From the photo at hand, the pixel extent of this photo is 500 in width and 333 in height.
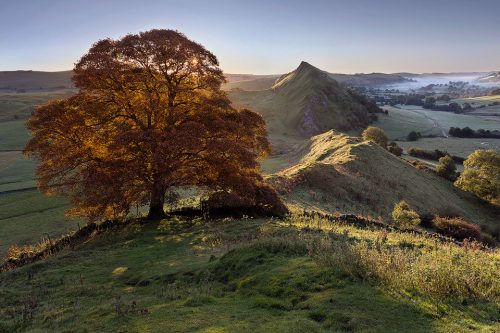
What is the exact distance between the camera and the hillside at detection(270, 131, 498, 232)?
45938 mm

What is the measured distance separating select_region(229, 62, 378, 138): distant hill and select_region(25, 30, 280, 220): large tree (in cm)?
9386

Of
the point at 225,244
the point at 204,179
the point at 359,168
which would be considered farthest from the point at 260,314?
the point at 359,168

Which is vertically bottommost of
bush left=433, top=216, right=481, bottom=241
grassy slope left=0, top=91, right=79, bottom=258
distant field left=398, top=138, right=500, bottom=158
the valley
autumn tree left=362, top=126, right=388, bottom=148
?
distant field left=398, top=138, right=500, bottom=158

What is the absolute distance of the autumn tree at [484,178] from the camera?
6431 centimetres

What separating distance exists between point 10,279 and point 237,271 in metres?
14.0

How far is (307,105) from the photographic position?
14162 cm

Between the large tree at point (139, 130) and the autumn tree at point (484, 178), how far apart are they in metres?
50.0

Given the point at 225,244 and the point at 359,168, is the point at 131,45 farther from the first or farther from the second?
the point at 359,168

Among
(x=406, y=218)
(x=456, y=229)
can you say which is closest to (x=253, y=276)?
(x=406, y=218)

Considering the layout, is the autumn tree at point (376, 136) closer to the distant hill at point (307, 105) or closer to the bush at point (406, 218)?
the distant hill at point (307, 105)

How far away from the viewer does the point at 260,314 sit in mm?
11992

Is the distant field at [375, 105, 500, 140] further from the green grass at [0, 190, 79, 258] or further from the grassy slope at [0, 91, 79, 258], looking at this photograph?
the green grass at [0, 190, 79, 258]

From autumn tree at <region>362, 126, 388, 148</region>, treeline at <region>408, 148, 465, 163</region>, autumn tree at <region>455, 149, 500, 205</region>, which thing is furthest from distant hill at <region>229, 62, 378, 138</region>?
autumn tree at <region>455, 149, 500, 205</region>

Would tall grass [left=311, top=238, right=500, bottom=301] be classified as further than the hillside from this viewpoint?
No
